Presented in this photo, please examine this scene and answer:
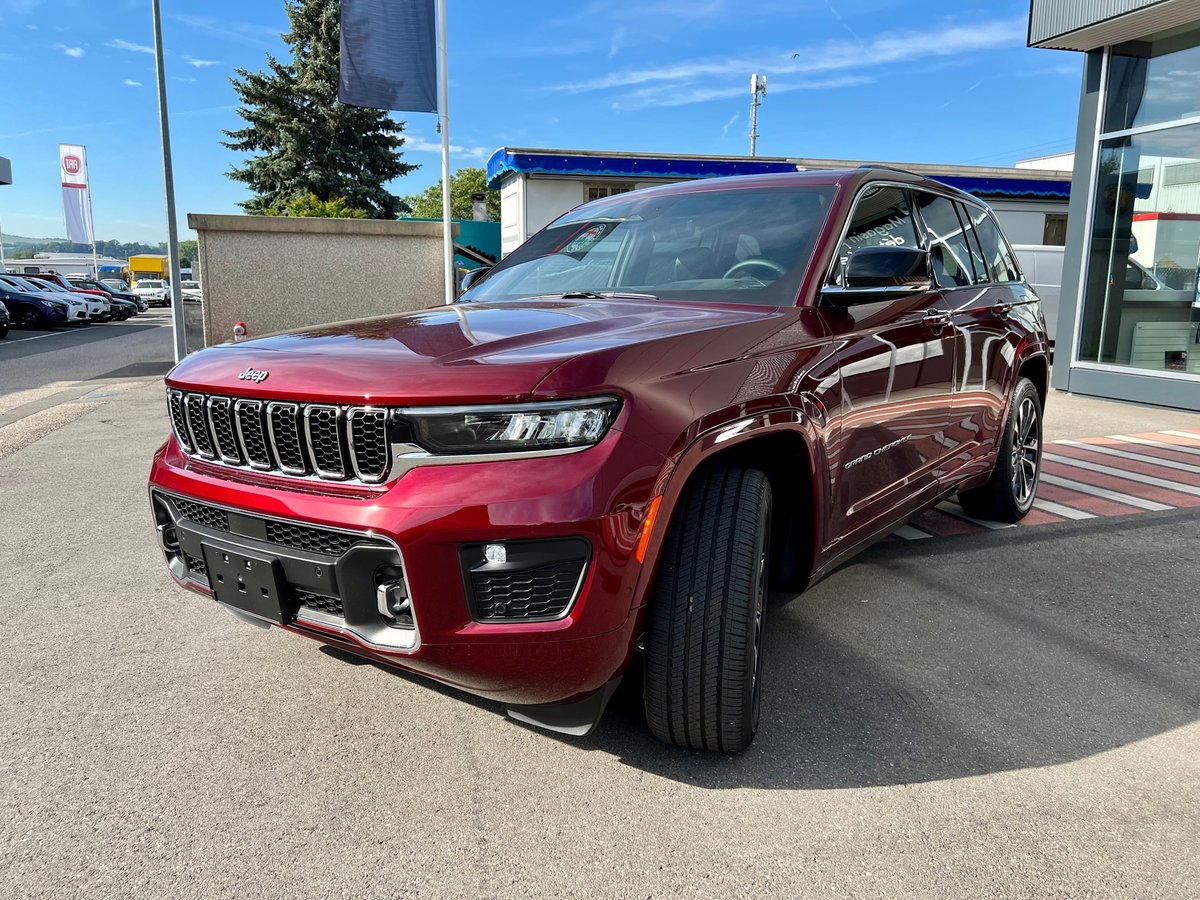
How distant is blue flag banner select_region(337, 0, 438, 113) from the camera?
13.1 metres

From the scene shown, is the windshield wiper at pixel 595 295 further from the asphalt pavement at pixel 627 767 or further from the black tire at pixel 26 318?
the black tire at pixel 26 318

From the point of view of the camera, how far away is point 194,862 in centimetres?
199

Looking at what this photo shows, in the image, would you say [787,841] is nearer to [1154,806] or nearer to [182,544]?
[1154,806]

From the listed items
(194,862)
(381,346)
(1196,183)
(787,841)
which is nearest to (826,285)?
(381,346)

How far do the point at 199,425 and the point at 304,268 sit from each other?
12262mm

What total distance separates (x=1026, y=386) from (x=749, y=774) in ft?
10.7

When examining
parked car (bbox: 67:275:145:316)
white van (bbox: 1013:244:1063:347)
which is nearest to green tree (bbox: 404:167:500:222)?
parked car (bbox: 67:275:145:316)

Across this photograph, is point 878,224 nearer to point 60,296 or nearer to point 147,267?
point 60,296

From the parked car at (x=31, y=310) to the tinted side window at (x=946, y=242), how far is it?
2872 centimetres

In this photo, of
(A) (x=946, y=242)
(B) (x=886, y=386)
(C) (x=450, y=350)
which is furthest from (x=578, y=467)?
(A) (x=946, y=242)

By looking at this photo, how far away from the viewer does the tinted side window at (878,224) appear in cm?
295

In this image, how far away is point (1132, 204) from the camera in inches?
399

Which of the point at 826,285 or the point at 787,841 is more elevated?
the point at 826,285

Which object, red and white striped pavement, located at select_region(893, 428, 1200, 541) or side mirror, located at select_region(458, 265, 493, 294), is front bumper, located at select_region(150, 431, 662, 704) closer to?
side mirror, located at select_region(458, 265, 493, 294)
